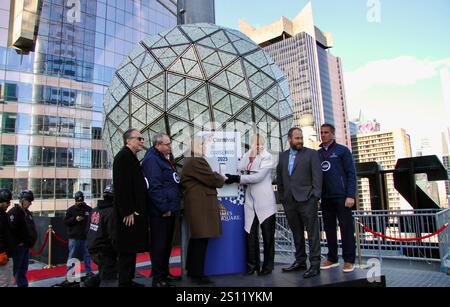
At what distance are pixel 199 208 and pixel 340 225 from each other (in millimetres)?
1890

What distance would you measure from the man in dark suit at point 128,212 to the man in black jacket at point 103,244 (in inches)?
40.8

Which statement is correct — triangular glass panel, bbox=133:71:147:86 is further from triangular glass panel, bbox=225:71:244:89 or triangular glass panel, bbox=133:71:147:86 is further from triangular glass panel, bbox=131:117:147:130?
triangular glass panel, bbox=225:71:244:89

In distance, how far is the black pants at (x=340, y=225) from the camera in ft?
13.7

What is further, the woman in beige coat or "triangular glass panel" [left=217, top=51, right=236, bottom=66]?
"triangular glass panel" [left=217, top=51, right=236, bottom=66]

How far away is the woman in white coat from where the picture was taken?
165 inches

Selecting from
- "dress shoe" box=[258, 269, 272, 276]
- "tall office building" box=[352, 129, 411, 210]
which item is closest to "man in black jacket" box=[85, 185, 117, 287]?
"dress shoe" box=[258, 269, 272, 276]

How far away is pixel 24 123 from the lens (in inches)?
1296

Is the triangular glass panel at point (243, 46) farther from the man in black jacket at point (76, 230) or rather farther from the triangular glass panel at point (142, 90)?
the man in black jacket at point (76, 230)

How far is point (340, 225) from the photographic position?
4.24 m

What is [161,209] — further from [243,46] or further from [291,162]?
[243,46]

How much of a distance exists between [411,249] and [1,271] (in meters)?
10.3

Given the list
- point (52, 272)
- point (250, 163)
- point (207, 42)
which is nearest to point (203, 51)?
point (207, 42)
